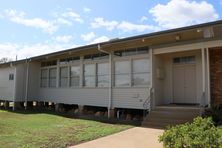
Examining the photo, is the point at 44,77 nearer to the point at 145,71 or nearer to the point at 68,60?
the point at 68,60

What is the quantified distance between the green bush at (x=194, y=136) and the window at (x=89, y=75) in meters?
9.03

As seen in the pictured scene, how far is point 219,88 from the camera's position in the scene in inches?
419

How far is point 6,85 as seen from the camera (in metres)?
18.5

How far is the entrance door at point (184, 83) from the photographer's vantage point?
38.4ft

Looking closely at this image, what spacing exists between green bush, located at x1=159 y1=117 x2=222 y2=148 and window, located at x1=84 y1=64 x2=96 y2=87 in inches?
355

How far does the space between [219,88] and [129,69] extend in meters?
4.24

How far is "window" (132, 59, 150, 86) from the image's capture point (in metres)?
12.1

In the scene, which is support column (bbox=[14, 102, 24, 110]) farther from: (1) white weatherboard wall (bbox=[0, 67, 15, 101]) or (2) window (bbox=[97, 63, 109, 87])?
(2) window (bbox=[97, 63, 109, 87])

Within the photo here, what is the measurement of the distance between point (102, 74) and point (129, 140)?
6730 millimetres

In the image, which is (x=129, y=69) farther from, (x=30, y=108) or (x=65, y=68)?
(x=30, y=108)

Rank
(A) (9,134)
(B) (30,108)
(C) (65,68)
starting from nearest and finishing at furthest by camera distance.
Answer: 1. (A) (9,134)
2. (C) (65,68)
3. (B) (30,108)

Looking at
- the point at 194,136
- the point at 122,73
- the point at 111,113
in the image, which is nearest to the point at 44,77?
the point at 111,113

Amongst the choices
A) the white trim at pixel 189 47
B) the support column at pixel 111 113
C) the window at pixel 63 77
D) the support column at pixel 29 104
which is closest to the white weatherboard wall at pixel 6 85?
the support column at pixel 29 104

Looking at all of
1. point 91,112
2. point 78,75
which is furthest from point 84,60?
point 91,112
